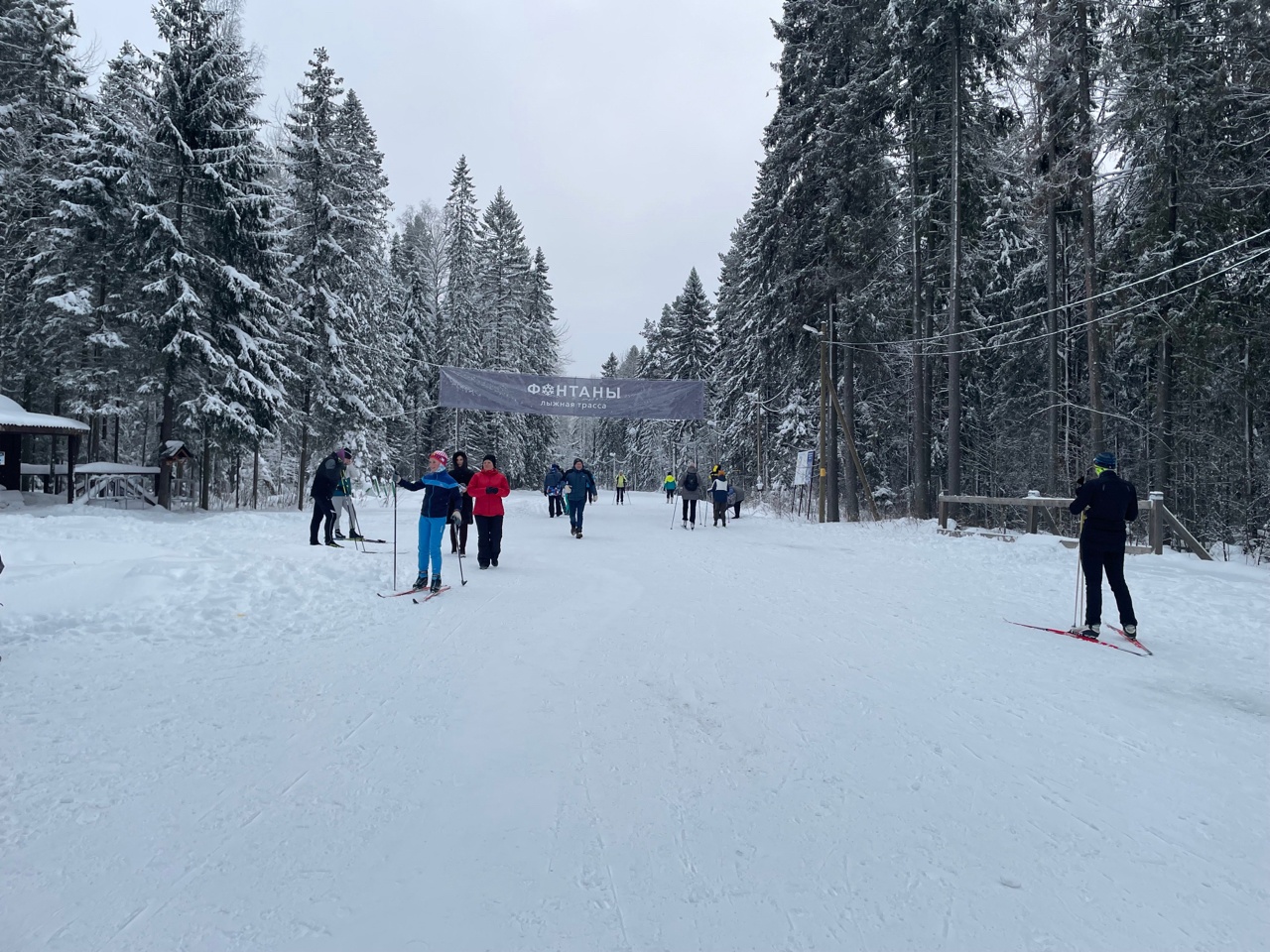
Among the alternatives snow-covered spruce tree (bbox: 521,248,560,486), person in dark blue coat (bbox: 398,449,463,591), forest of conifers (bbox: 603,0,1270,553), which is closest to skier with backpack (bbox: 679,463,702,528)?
forest of conifers (bbox: 603,0,1270,553)

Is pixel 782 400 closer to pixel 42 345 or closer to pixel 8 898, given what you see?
pixel 42 345

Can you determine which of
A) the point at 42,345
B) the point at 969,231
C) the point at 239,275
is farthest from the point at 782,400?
the point at 42,345

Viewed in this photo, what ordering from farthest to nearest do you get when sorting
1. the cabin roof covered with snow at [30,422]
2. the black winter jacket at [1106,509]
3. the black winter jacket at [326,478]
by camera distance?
the cabin roof covered with snow at [30,422], the black winter jacket at [326,478], the black winter jacket at [1106,509]

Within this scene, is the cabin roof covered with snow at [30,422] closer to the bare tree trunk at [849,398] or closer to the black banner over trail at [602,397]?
the black banner over trail at [602,397]

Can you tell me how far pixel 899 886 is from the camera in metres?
2.91

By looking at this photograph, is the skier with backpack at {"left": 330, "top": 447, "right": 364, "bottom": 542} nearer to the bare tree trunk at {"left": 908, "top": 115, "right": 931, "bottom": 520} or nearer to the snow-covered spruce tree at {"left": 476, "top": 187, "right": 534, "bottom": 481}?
the bare tree trunk at {"left": 908, "top": 115, "right": 931, "bottom": 520}

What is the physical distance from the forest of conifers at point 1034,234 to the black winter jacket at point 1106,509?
7.81 meters

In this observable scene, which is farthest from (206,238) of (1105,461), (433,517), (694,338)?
(694,338)

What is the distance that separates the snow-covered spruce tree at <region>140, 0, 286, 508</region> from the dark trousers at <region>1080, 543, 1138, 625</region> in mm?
20356

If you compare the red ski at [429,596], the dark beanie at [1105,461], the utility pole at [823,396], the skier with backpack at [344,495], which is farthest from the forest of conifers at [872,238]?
the red ski at [429,596]

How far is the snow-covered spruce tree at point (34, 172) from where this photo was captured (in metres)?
20.3

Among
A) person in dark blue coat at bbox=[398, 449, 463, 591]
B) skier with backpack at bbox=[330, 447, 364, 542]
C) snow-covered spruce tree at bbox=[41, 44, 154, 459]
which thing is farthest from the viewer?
snow-covered spruce tree at bbox=[41, 44, 154, 459]

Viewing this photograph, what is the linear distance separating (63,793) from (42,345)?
25378mm

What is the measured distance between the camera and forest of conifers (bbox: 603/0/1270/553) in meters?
16.6
